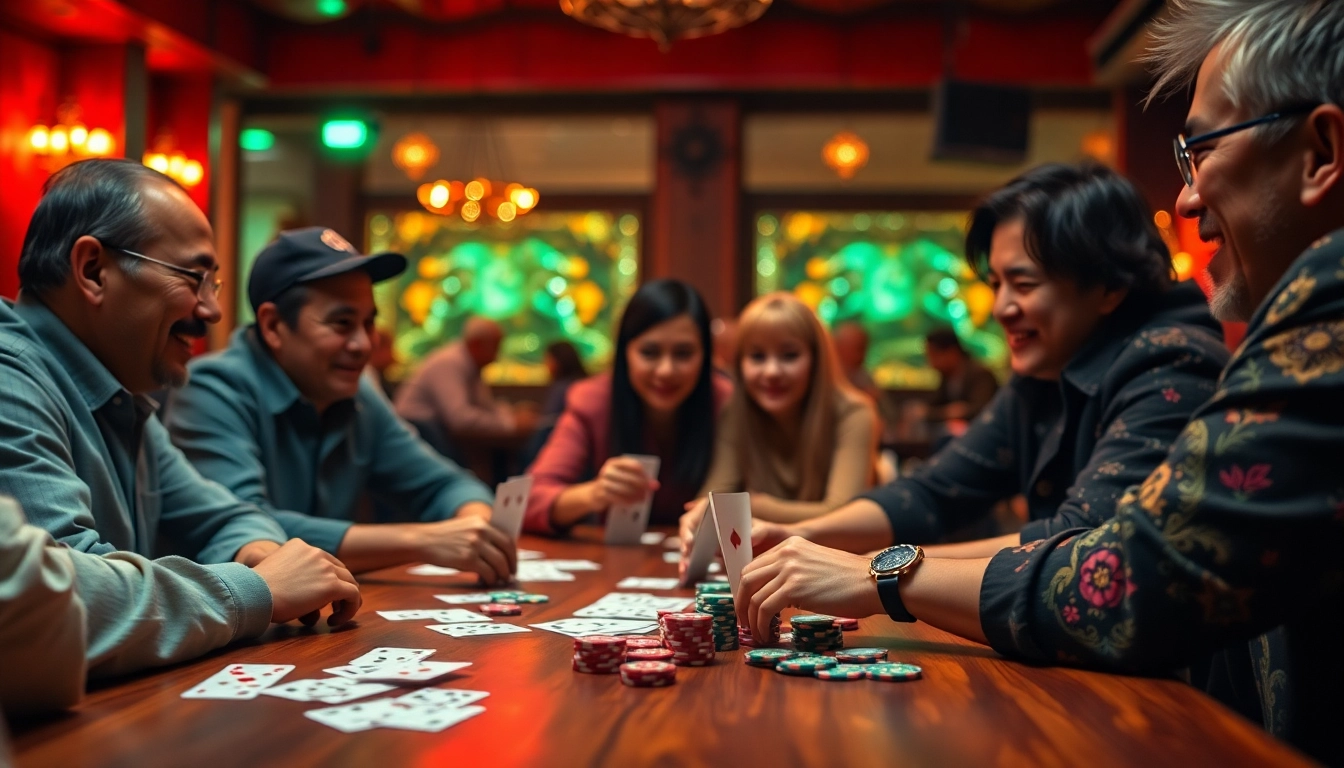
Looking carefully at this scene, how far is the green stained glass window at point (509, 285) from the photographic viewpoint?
34.1ft

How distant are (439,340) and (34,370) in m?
9.18

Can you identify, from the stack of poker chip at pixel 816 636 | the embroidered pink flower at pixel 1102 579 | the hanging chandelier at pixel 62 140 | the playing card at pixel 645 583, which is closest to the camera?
the embroidered pink flower at pixel 1102 579

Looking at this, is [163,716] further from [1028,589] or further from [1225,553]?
[1225,553]

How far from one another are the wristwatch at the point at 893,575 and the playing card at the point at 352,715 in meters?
0.67

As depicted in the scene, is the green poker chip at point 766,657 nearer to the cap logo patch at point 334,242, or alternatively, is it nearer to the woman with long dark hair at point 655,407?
the cap logo patch at point 334,242

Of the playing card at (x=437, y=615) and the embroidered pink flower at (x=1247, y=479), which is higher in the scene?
the embroidered pink flower at (x=1247, y=479)

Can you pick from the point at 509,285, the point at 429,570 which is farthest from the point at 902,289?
the point at 429,570

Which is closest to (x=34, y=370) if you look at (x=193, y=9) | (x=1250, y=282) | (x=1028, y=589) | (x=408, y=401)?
(x=1028, y=589)

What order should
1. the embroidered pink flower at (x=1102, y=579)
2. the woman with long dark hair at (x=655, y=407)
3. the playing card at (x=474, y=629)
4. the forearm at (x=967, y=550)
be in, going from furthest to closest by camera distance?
the woman with long dark hair at (x=655, y=407), the forearm at (x=967, y=550), the playing card at (x=474, y=629), the embroidered pink flower at (x=1102, y=579)

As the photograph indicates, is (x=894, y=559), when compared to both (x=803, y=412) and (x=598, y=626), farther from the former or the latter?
(x=803, y=412)

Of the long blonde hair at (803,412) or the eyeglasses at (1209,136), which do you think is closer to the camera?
the eyeglasses at (1209,136)

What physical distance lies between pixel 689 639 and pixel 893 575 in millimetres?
296

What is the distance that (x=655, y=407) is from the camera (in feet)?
11.9

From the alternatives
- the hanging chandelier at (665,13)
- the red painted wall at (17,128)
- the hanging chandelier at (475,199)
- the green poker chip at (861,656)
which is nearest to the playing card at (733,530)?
the green poker chip at (861,656)
